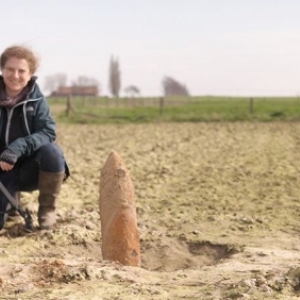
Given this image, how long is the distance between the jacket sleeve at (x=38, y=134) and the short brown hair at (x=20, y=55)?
30cm

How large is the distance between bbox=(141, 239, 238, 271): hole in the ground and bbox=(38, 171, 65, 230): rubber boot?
2.71ft

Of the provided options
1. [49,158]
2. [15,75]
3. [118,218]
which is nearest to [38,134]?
[49,158]

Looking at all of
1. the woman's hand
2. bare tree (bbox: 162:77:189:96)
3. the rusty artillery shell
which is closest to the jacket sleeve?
the woman's hand

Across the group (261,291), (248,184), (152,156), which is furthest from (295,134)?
(261,291)

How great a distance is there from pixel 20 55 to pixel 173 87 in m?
100

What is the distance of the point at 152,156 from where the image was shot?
10.7 meters

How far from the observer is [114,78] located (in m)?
94.4

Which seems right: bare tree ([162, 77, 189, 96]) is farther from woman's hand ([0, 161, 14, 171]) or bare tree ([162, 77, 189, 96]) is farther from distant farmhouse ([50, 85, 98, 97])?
woman's hand ([0, 161, 14, 171])

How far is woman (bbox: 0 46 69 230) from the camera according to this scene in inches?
197

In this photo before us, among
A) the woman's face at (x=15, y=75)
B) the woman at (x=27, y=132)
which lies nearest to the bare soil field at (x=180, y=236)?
the woman at (x=27, y=132)

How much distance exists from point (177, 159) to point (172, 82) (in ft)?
312

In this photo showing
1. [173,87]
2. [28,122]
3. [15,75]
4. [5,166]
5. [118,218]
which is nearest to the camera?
[118,218]

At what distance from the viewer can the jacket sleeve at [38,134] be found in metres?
4.89

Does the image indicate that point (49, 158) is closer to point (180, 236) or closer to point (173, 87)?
point (180, 236)
